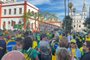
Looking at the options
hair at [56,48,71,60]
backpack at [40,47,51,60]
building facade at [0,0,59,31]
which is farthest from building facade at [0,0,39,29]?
hair at [56,48,71,60]

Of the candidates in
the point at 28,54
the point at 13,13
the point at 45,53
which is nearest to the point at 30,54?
the point at 28,54

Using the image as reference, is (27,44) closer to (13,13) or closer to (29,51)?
(29,51)

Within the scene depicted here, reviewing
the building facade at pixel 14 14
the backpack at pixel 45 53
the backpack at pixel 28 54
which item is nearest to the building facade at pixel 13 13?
the building facade at pixel 14 14

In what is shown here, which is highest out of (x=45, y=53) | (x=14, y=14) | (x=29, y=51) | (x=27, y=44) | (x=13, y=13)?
(x=13, y=13)

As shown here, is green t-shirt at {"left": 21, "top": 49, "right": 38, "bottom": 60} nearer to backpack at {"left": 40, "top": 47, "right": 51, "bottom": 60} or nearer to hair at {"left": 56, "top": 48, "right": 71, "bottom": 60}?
backpack at {"left": 40, "top": 47, "right": 51, "bottom": 60}

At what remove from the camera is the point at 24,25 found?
240ft

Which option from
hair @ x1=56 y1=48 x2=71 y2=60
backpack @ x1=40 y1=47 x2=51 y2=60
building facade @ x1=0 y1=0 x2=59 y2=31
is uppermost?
building facade @ x1=0 y1=0 x2=59 y2=31

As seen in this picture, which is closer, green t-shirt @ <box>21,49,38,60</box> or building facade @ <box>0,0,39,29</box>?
green t-shirt @ <box>21,49,38,60</box>

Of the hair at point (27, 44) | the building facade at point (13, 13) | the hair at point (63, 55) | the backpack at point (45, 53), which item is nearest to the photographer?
the hair at point (63, 55)

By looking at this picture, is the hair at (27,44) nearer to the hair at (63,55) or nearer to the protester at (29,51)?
the protester at (29,51)

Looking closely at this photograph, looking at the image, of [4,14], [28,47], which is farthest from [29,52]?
[4,14]

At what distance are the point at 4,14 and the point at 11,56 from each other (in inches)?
2930

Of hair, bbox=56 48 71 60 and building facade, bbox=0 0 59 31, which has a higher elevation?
building facade, bbox=0 0 59 31

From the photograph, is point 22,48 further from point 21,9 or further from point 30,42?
point 21,9
